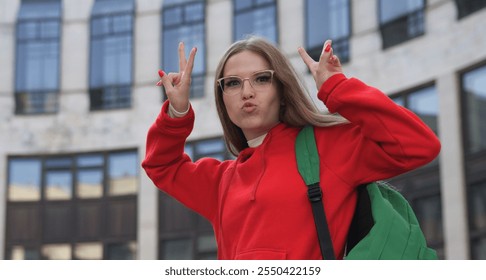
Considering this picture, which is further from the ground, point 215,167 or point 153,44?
point 153,44

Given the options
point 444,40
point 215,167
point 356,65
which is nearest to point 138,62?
point 356,65

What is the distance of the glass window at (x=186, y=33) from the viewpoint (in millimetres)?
15547

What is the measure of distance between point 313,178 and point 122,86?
14212 mm

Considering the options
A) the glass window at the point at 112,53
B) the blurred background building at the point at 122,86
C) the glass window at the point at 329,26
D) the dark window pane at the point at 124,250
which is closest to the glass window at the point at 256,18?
the blurred background building at the point at 122,86

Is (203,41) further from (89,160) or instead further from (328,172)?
(328,172)

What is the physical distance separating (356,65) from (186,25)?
3418 mm

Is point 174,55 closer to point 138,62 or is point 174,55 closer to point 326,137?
point 138,62

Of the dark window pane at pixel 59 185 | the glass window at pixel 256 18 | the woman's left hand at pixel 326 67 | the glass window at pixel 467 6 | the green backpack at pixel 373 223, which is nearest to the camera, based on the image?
the green backpack at pixel 373 223

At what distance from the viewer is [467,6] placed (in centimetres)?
1180

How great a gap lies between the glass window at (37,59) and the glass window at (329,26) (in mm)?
4786

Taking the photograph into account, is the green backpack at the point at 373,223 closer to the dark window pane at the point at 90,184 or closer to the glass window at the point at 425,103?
the glass window at the point at 425,103

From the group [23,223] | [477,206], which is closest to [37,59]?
[23,223]

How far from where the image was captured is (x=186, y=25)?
15766mm

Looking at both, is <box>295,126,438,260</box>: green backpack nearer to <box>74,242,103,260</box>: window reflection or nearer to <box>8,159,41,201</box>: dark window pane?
<box>74,242,103,260</box>: window reflection
